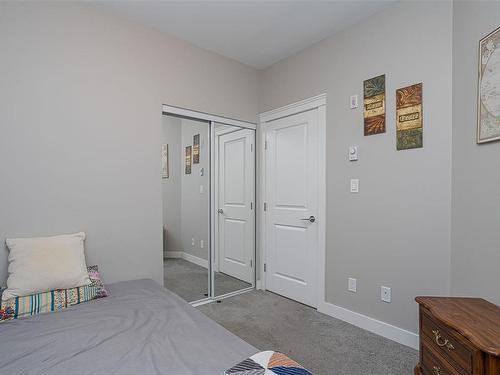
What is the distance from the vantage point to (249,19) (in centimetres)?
242

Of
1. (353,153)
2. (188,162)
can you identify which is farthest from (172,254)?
(353,153)

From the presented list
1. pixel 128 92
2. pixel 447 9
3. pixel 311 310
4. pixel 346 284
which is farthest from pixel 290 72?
pixel 311 310

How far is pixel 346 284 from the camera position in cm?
257

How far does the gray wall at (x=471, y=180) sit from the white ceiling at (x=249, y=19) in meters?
0.76

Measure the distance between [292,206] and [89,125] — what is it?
2110mm

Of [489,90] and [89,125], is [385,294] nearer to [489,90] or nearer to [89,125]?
[489,90]

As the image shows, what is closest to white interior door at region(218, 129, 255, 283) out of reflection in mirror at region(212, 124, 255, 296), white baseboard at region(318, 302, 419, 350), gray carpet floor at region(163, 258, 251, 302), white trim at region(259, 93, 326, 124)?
reflection in mirror at region(212, 124, 255, 296)

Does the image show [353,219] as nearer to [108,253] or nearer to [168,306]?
[168,306]

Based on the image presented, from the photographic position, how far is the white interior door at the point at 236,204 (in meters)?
3.23

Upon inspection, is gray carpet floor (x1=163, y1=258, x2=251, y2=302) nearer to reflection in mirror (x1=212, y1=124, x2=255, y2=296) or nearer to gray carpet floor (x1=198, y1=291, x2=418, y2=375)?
reflection in mirror (x1=212, y1=124, x2=255, y2=296)

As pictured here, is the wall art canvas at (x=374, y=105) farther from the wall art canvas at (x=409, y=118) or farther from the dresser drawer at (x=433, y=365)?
the dresser drawer at (x=433, y=365)

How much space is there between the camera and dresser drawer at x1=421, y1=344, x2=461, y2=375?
1304mm

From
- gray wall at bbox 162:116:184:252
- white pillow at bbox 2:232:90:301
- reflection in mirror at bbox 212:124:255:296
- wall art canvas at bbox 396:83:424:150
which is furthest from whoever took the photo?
reflection in mirror at bbox 212:124:255:296

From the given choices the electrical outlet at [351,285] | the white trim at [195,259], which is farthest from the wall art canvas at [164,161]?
the electrical outlet at [351,285]
